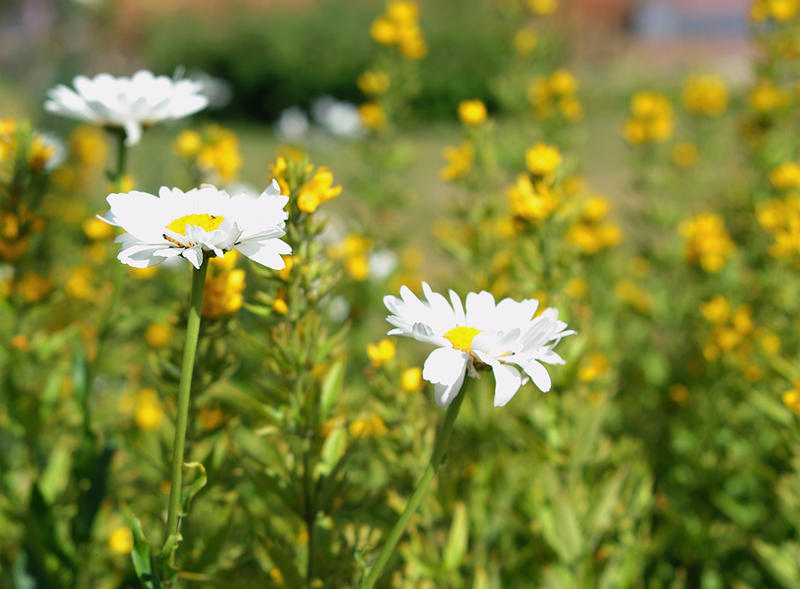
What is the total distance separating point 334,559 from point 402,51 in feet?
8.35

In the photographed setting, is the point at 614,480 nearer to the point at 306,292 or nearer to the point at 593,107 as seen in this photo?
the point at 306,292

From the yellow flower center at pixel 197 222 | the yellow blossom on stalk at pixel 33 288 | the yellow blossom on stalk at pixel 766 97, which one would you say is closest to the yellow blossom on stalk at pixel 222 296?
the yellow flower center at pixel 197 222

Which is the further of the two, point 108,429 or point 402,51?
point 402,51

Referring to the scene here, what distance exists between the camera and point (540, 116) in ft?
11.7

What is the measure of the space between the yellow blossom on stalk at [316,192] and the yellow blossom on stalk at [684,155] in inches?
130

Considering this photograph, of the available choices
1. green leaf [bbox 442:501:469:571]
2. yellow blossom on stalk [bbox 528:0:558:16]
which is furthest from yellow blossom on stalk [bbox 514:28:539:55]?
green leaf [bbox 442:501:469:571]

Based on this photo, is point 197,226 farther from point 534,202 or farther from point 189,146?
point 189,146

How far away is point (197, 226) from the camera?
108 centimetres

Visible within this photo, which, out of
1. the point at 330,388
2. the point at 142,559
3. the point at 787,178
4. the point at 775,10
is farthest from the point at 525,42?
the point at 142,559

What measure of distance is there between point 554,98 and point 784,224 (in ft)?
4.41

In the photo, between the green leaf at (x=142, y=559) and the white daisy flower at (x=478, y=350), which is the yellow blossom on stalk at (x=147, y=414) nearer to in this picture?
the green leaf at (x=142, y=559)

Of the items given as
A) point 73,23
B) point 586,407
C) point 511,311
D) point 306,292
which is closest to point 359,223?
point 586,407

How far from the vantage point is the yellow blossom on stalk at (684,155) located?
14.0 feet

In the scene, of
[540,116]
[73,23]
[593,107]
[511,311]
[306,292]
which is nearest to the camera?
[511,311]
